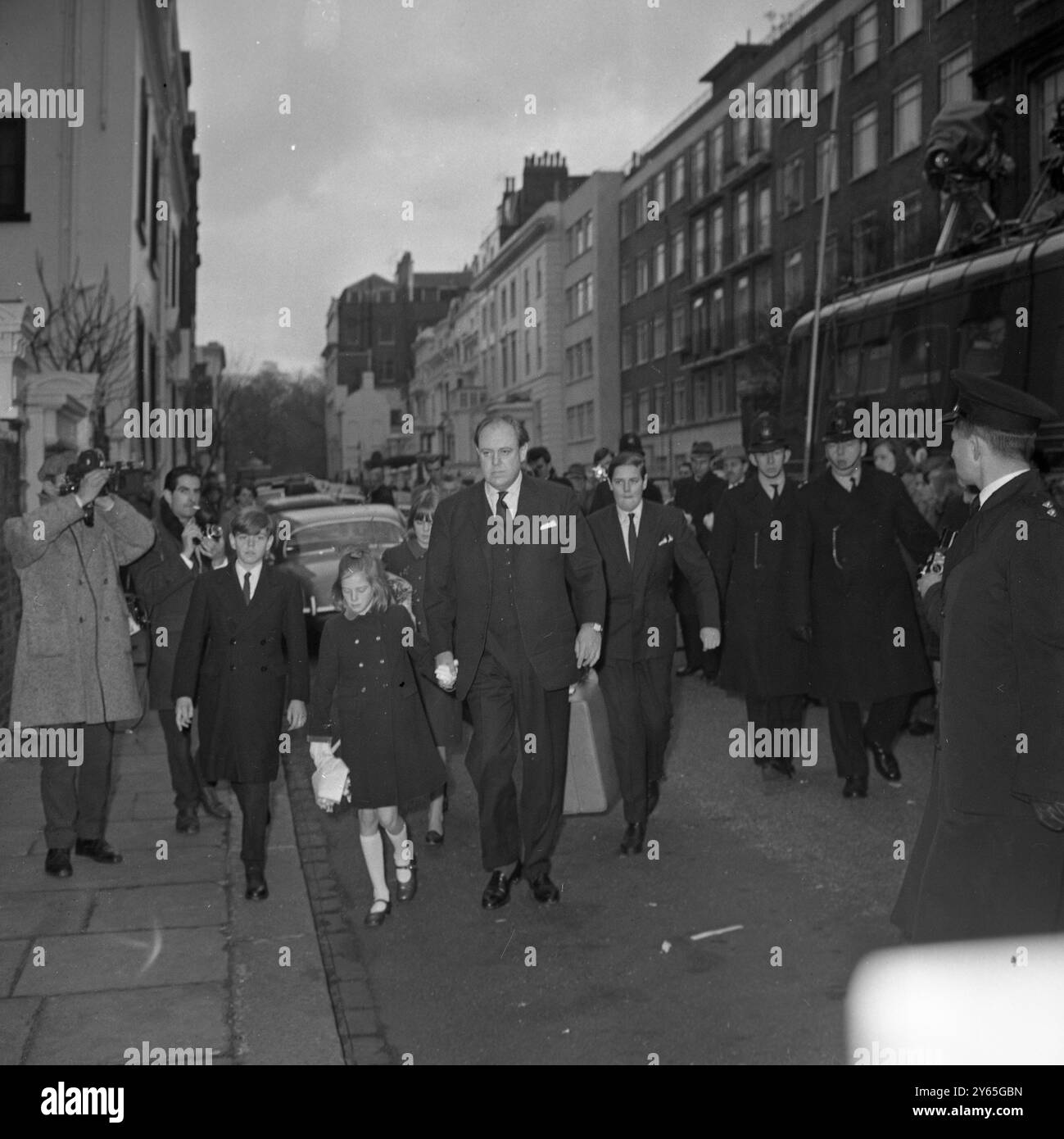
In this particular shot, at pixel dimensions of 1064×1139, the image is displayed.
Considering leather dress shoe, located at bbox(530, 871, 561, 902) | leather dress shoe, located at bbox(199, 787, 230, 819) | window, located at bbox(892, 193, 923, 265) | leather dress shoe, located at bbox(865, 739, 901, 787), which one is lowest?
leather dress shoe, located at bbox(530, 871, 561, 902)

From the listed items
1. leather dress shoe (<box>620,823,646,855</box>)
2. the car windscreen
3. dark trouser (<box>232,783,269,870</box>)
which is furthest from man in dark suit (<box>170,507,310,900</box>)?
the car windscreen

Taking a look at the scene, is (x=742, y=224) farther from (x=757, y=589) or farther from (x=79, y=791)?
(x=79, y=791)

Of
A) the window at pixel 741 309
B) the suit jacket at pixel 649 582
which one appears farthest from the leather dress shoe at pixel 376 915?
the window at pixel 741 309

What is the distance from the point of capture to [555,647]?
628cm

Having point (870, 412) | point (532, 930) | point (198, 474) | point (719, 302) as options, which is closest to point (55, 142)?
point (870, 412)

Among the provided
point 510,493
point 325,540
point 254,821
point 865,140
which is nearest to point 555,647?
point 510,493

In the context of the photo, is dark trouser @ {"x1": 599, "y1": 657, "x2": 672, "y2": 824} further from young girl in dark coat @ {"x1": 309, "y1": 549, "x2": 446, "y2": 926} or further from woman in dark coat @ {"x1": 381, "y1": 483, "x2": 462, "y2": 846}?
young girl in dark coat @ {"x1": 309, "y1": 549, "x2": 446, "y2": 926}

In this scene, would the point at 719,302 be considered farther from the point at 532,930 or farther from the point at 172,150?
the point at 532,930

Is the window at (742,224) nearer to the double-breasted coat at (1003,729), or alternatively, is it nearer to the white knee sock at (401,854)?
the white knee sock at (401,854)

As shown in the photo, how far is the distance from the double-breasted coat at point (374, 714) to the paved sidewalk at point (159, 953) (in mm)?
615

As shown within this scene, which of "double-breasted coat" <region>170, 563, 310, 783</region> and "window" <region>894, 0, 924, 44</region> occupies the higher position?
"window" <region>894, 0, 924, 44</region>

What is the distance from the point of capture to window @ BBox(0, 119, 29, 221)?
73.4ft

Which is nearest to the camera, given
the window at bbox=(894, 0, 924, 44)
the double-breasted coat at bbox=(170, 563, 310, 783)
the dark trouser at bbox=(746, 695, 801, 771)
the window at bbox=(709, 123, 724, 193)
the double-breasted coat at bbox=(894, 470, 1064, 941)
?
the double-breasted coat at bbox=(894, 470, 1064, 941)

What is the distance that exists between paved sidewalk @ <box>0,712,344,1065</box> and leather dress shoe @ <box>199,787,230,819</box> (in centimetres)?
6
